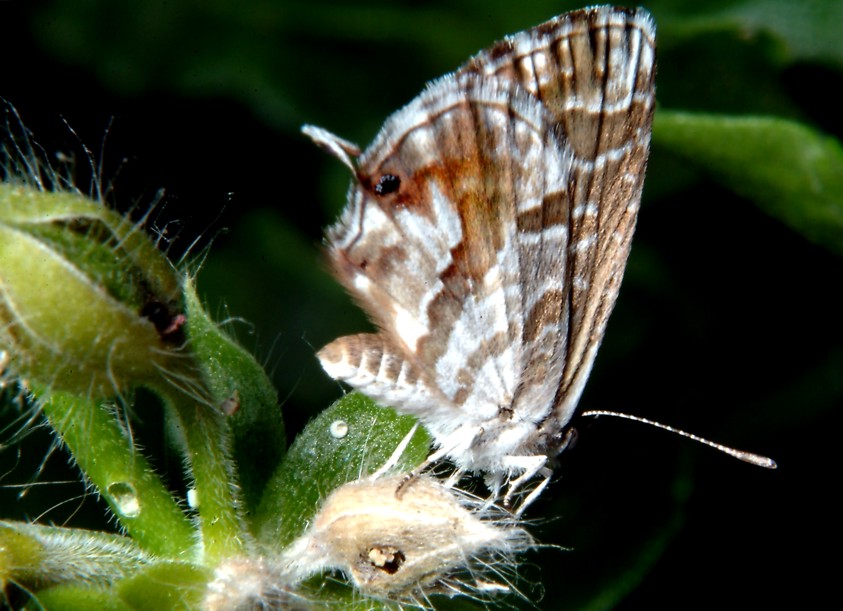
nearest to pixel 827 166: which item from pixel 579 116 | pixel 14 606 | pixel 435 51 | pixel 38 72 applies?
pixel 579 116

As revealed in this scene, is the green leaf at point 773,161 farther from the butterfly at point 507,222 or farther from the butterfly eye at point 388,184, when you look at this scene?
the butterfly eye at point 388,184

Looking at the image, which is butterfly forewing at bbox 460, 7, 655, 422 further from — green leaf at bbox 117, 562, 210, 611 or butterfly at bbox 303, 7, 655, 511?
green leaf at bbox 117, 562, 210, 611

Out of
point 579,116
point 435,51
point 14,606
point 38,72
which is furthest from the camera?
point 435,51

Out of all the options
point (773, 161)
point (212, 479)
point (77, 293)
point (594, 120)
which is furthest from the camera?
point (773, 161)

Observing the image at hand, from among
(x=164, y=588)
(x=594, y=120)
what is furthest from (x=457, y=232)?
(x=164, y=588)

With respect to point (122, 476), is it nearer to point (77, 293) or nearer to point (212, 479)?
point (212, 479)

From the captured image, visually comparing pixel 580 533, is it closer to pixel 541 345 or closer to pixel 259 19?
pixel 541 345

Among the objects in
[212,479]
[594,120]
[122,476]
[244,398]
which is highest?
[594,120]

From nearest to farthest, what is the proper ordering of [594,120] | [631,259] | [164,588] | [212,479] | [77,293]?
[77,293] < [164,588] < [212,479] < [594,120] < [631,259]
